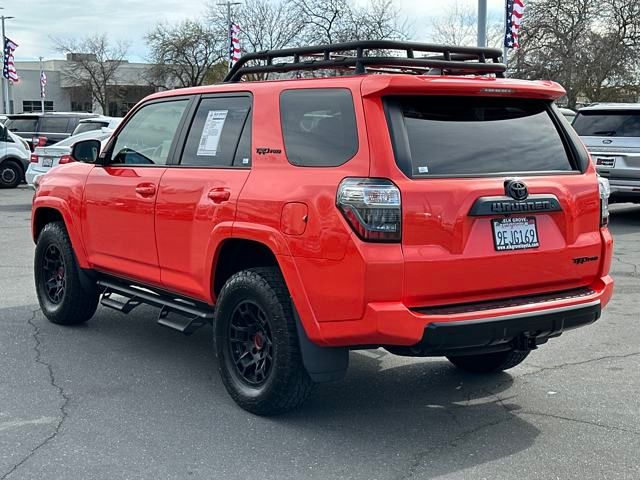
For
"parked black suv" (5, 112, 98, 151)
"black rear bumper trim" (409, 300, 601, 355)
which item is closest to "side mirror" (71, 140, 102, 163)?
"black rear bumper trim" (409, 300, 601, 355)

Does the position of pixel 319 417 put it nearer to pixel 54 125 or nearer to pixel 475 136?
pixel 475 136

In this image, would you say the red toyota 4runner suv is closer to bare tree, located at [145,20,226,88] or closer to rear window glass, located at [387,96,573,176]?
rear window glass, located at [387,96,573,176]

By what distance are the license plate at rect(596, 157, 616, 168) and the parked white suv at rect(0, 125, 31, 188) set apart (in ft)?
43.4

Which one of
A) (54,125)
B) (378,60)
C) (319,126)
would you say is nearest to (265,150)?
(319,126)

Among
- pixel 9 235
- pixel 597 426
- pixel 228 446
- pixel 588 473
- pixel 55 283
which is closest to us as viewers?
pixel 588 473

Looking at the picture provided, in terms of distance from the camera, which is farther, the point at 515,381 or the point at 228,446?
the point at 515,381

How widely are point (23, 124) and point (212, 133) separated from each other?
19697 millimetres

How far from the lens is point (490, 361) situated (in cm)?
539

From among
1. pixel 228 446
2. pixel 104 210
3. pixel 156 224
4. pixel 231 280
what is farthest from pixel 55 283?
pixel 228 446

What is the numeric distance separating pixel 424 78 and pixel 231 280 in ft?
5.10

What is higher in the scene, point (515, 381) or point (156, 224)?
point (156, 224)

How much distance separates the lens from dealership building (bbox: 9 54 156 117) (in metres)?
61.0

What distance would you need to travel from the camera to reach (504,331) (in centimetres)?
412

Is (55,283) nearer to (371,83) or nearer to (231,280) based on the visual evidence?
(231,280)
